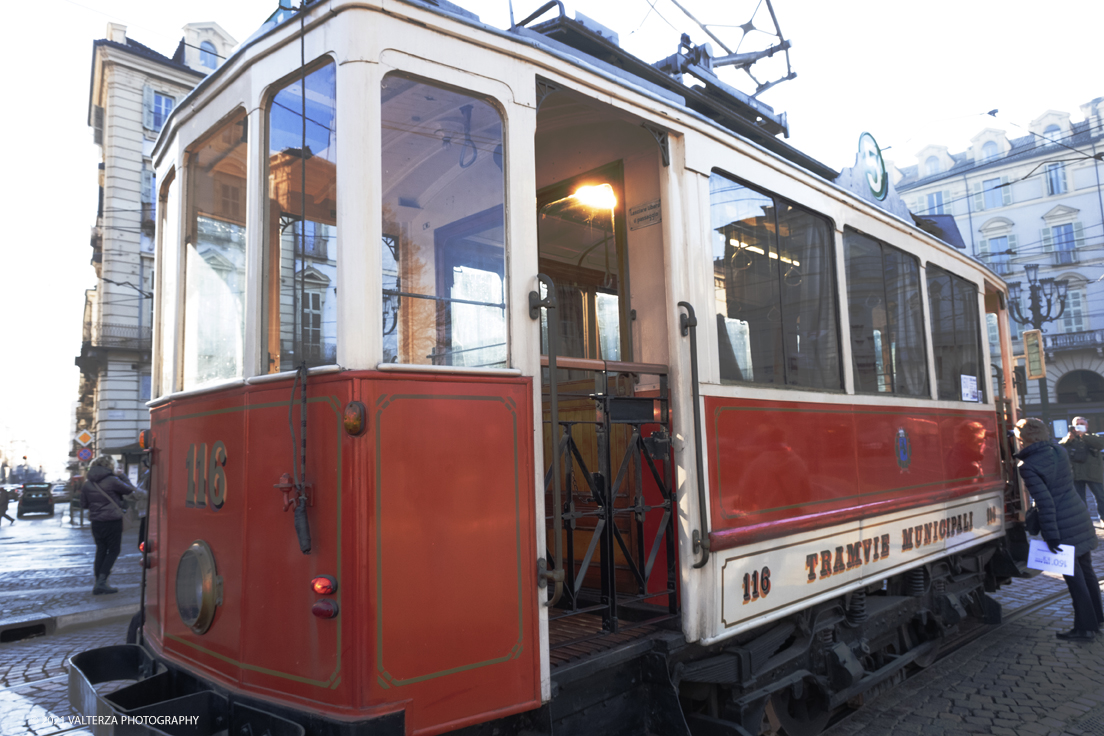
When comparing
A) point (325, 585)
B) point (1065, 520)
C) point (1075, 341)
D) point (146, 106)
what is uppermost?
point (146, 106)

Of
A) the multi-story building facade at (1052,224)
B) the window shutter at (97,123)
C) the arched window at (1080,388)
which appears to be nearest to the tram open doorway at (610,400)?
the window shutter at (97,123)

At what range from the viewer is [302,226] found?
106 inches

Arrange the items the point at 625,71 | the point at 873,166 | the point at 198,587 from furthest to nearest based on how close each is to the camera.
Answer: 1. the point at 873,166
2. the point at 625,71
3. the point at 198,587

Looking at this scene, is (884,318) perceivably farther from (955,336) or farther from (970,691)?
(970,691)

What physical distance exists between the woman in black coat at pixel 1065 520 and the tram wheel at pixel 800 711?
296 centimetres

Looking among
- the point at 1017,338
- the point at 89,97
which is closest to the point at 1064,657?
the point at 1017,338

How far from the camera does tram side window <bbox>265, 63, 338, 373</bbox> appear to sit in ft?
8.46

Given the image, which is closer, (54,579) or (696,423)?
(696,423)

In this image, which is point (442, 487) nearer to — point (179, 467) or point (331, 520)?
point (331, 520)

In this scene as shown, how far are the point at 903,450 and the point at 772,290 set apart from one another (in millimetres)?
1816

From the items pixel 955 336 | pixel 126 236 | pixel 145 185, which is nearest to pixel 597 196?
pixel 955 336

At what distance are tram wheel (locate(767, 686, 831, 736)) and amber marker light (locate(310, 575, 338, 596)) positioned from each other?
99.6 inches

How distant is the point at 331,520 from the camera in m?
2.37

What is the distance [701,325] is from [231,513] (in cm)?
218
